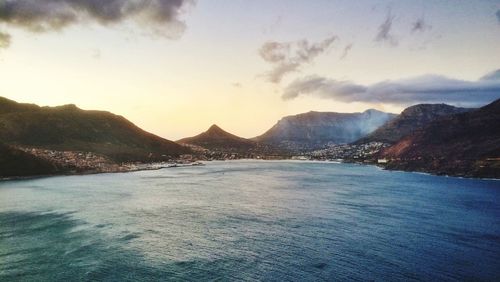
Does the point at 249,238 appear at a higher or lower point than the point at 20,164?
lower

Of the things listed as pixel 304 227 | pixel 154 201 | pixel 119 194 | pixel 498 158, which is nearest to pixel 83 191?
pixel 119 194

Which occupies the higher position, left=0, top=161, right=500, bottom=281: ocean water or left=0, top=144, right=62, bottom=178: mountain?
left=0, top=144, right=62, bottom=178: mountain

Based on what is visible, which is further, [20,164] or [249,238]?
[20,164]

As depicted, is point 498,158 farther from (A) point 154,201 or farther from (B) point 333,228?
(A) point 154,201

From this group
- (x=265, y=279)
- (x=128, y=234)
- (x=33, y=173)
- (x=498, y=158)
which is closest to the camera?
(x=265, y=279)

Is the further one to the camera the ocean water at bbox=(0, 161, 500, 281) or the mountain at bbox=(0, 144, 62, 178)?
the mountain at bbox=(0, 144, 62, 178)
